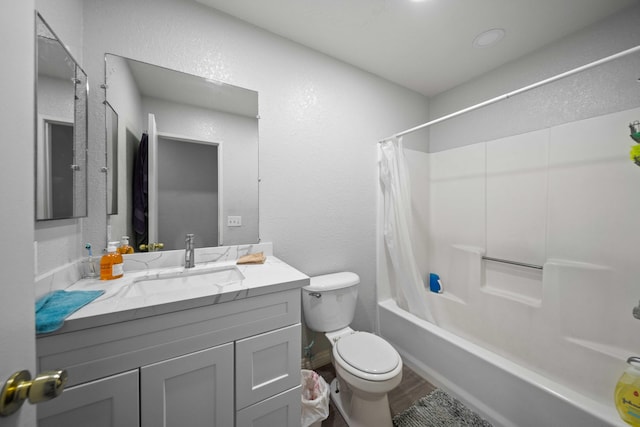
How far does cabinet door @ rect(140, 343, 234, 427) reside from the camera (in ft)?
2.46

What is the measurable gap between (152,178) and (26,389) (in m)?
1.07

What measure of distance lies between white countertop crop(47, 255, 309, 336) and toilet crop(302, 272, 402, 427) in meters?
0.49

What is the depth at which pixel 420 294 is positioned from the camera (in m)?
1.73

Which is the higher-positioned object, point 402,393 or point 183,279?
point 183,279

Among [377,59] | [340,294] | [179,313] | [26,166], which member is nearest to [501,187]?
[377,59]

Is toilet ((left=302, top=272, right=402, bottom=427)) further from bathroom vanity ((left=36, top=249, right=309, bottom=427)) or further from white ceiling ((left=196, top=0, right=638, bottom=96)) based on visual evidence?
white ceiling ((left=196, top=0, right=638, bottom=96))

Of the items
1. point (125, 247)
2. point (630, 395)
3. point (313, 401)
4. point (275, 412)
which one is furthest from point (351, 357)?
point (125, 247)

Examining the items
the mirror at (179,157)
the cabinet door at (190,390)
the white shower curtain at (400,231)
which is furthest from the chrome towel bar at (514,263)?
the cabinet door at (190,390)

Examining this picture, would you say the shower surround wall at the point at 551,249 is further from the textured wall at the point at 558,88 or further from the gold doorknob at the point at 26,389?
the gold doorknob at the point at 26,389

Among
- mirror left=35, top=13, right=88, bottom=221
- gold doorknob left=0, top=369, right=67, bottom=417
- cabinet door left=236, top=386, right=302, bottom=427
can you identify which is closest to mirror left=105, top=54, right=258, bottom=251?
mirror left=35, top=13, right=88, bottom=221

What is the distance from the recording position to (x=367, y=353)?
4.17 ft

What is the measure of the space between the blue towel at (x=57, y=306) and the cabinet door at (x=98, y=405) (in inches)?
8.4

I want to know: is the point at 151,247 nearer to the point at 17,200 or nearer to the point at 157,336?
the point at 157,336

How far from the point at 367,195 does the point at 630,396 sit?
1.65 metres
